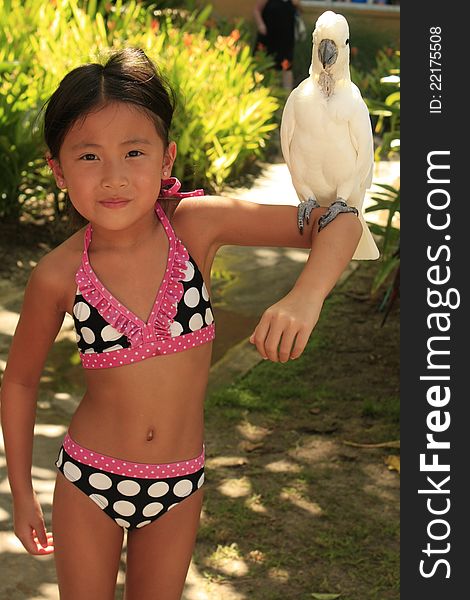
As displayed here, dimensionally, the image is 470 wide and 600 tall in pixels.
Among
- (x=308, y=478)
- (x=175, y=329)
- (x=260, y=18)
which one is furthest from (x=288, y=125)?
(x=260, y=18)

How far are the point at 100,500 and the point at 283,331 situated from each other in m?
0.71

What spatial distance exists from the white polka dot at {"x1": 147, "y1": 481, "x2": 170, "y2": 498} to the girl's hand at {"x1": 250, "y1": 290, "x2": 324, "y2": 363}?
1.90 ft

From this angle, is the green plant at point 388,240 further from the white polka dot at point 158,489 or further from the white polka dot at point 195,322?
the white polka dot at point 158,489

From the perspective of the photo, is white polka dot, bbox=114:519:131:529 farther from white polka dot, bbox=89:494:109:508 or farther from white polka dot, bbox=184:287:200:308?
white polka dot, bbox=184:287:200:308

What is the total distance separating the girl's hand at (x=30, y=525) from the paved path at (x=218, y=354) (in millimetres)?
1075

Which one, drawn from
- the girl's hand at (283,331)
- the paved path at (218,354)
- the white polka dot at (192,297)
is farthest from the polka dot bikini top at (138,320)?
the paved path at (218,354)

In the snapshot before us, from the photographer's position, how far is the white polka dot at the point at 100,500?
2.04m

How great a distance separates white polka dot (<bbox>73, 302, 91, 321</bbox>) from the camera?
79.1 inches

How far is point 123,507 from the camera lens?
6.70ft

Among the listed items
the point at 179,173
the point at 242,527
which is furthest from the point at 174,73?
the point at 242,527

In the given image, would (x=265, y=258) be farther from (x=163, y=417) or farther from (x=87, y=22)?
(x=163, y=417)

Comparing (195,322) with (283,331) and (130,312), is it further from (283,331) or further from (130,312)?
(283,331)

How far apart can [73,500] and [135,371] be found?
1.04ft

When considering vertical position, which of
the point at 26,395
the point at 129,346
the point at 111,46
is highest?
the point at 111,46
